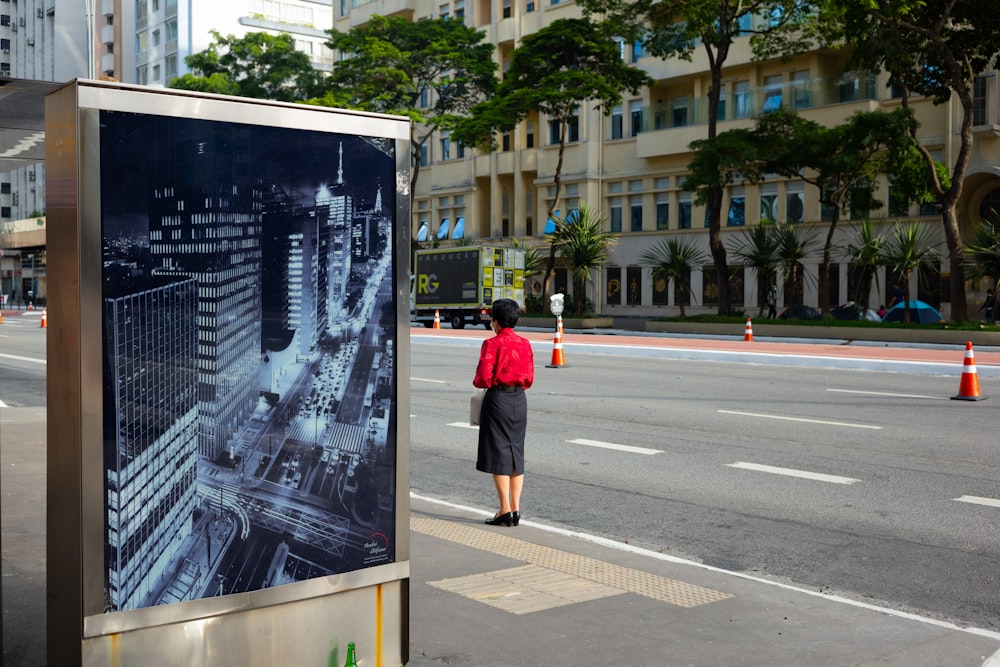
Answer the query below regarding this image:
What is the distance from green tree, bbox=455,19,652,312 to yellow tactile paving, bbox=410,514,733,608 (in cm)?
3543

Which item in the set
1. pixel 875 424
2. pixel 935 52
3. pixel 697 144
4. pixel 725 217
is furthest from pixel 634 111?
pixel 875 424

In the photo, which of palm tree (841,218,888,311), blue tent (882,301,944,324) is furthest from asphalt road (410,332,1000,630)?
blue tent (882,301,944,324)

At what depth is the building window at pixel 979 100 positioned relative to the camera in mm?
39281

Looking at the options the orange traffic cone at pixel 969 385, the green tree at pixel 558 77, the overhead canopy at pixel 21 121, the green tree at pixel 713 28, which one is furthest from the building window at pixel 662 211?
the overhead canopy at pixel 21 121

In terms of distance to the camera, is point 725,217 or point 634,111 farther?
point 634,111

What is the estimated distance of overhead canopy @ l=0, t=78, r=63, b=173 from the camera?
3.73 metres

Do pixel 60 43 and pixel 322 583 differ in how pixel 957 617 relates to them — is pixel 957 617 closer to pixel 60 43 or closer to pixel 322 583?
pixel 322 583

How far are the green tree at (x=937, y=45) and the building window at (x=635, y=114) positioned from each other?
2101 cm

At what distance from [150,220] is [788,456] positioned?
859 centimetres

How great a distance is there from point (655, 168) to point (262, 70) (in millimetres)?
21761

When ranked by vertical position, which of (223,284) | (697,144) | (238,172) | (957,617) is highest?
(697,144)

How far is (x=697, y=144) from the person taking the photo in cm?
3700

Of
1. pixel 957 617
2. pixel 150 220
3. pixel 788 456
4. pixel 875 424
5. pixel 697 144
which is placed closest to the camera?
pixel 150 220

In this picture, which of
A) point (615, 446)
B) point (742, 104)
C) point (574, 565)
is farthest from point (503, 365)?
point (742, 104)
